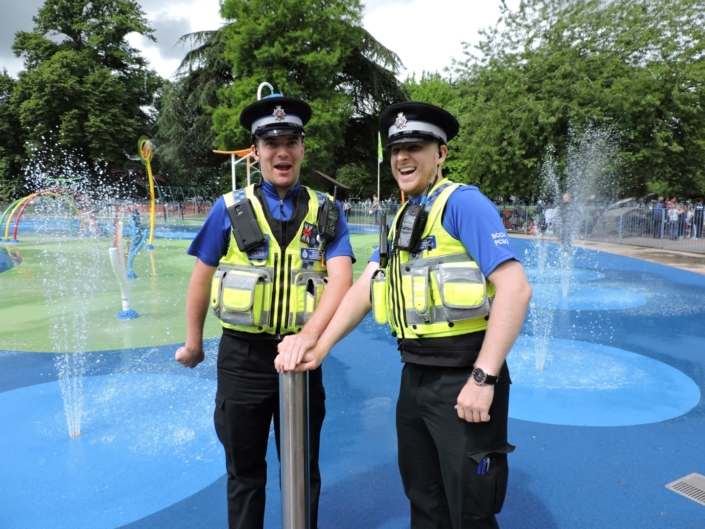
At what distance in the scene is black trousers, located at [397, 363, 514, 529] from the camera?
1982 millimetres

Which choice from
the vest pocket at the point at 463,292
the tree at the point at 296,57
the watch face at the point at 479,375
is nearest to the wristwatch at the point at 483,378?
the watch face at the point at 479,375

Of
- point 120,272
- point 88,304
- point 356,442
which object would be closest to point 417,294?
point 356,442

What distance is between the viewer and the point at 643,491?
3230 mm

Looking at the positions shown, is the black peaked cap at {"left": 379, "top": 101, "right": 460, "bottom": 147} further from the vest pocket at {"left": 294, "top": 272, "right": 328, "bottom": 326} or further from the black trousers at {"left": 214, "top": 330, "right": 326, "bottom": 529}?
the black trousers at {"left": 214, "top": 330, "right": 326, "bottom": 529}

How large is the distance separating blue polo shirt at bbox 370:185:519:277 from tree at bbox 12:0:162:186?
146 feet

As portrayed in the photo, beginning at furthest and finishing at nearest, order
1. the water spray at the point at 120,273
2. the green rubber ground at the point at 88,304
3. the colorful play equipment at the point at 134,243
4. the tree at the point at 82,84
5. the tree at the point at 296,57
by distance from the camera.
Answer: the tree at the point at 82,84 → the tree at the point at 296,57 → the colorful play equipment at the point at 134,243 → the water spray at the point at 120,273 → the green rubber ground at the point at 88,304

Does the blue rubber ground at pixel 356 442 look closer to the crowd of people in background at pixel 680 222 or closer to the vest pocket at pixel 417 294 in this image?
the vest pocket at pixel 417 294

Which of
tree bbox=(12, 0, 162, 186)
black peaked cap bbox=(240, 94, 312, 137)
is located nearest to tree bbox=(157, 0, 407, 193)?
tree bbox=(12, 0, 162, 186)

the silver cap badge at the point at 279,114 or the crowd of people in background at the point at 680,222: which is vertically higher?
the silver cap badge at the point at 279,114

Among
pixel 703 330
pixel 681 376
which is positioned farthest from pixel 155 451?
pixel 703 330

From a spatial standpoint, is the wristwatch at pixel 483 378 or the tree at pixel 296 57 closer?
the wristwatch at pixel 483 378

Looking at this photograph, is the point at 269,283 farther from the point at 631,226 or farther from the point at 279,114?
the point at 631,226

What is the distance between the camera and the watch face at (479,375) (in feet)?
6.32

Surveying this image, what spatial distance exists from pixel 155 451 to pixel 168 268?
406 inches
